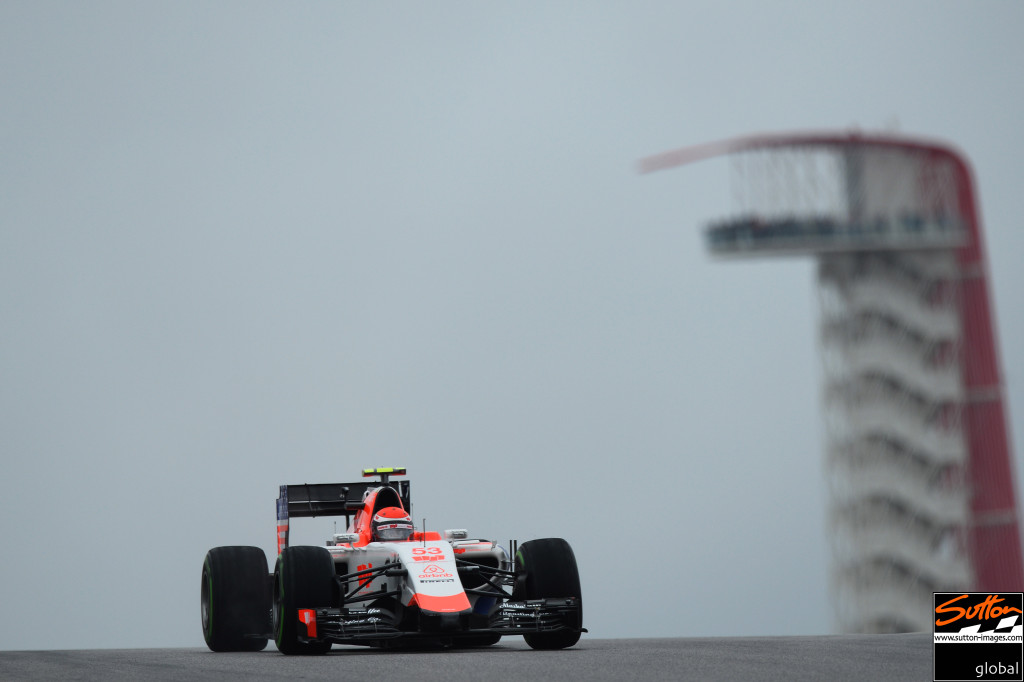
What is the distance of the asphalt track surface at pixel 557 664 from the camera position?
500 inches

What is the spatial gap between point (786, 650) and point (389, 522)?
5.99m

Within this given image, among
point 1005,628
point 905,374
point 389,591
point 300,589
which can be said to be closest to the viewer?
point 1005,628

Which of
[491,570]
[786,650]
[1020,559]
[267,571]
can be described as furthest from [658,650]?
[1020,559]

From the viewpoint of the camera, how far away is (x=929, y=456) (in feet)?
206

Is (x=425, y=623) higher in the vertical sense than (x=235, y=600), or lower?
lower

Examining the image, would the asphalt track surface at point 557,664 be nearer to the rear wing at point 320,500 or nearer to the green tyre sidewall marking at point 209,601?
the green tyre sidewall marking at point 209,601

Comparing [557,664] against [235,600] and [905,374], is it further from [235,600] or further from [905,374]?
[905,374]

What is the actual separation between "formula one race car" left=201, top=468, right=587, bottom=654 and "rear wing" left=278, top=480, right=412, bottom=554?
2.75ft

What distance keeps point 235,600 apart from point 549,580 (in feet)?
16.1

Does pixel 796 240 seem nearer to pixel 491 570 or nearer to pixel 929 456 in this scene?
Answer: pixel 929 456

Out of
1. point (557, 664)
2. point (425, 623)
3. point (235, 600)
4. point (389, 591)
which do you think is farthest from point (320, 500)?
point (557, 664)

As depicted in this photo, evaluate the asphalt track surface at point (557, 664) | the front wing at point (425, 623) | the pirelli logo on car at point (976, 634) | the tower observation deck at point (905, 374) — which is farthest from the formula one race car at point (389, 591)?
the tower observation deck at point (905, 374)

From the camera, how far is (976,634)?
11.9 m

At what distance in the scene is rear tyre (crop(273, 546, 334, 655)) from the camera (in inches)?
663
